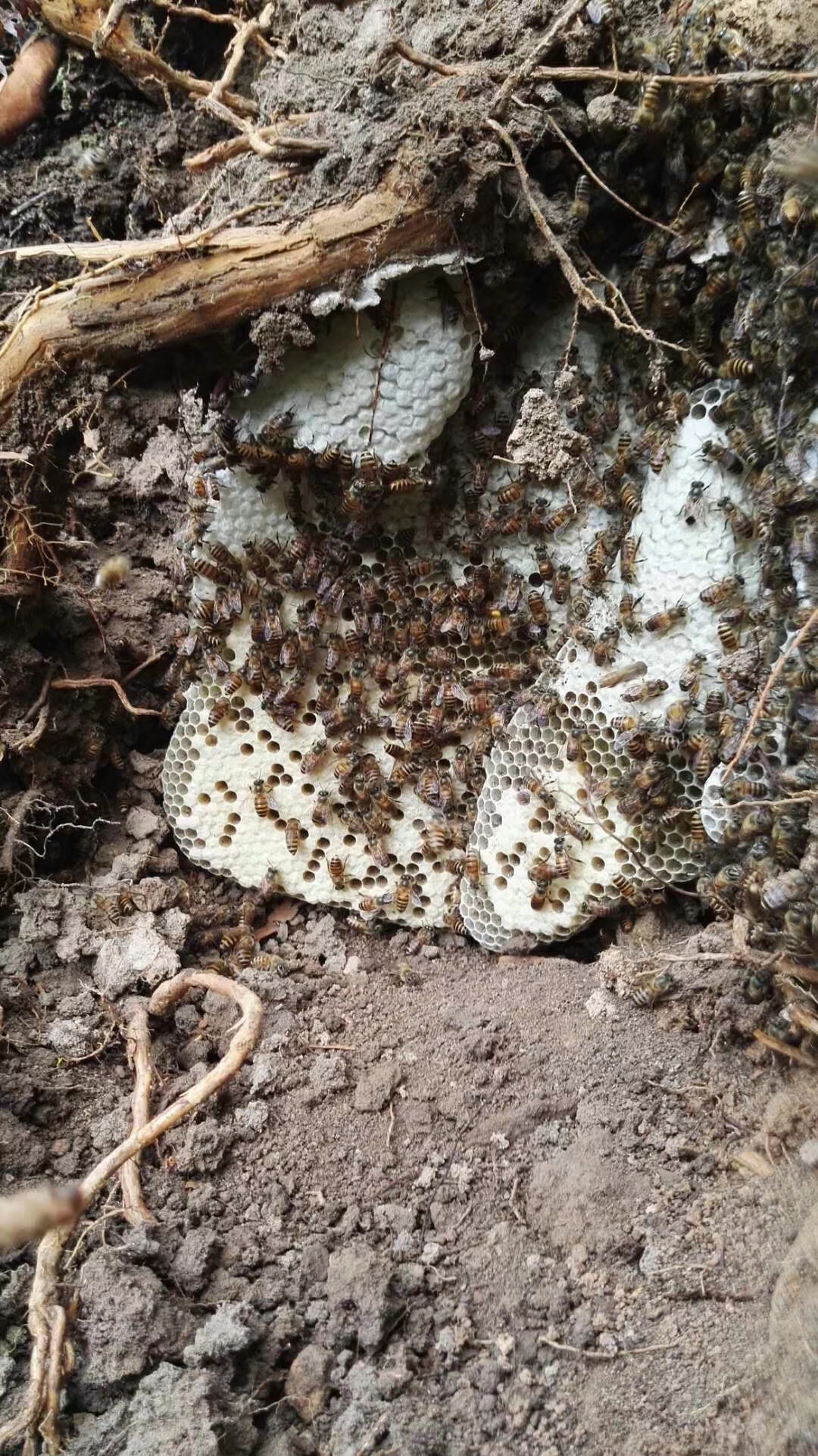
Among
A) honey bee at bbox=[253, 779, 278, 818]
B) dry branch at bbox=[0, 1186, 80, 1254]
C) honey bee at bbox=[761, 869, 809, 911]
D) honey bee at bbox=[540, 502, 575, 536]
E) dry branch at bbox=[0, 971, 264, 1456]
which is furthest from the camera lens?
honey bee at bbox=[253, 779, 278, 818]

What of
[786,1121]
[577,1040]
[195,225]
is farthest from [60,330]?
[786,1121]

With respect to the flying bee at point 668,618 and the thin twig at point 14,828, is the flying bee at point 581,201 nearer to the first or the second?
the flying bee at point 668,618

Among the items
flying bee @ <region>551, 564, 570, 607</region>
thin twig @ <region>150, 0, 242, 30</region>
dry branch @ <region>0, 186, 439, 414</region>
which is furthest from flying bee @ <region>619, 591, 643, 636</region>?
thin twig @ <region>150, 0, 242, 30</region>

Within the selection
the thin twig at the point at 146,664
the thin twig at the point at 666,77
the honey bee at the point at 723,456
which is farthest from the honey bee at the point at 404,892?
the thin twig at the point at 666,77

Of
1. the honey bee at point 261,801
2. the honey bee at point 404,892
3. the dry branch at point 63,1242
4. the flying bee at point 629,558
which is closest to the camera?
the dry branch at point 63,1242

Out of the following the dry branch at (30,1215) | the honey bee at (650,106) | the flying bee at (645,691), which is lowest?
the flying bee at (645,691)

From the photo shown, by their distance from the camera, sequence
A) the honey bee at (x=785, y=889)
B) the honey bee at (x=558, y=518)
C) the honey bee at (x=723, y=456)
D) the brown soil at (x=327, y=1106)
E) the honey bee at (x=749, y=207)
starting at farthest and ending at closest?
the honey bee at (x=558, y=518), the honey bee at (x=723, y=456), the honey bee at (x=749, y=207), the honey bee at (x=785, y=889), the brown soil at (x=327, y=1106)

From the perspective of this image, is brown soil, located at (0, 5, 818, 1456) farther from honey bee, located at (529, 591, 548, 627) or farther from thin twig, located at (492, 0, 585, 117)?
honey bee, located at (529, 591, 548, 627)

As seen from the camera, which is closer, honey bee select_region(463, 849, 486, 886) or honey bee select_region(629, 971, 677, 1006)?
honey bee select_region(629, 971, 677, 1006)

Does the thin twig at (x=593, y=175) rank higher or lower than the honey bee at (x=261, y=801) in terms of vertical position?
higher
